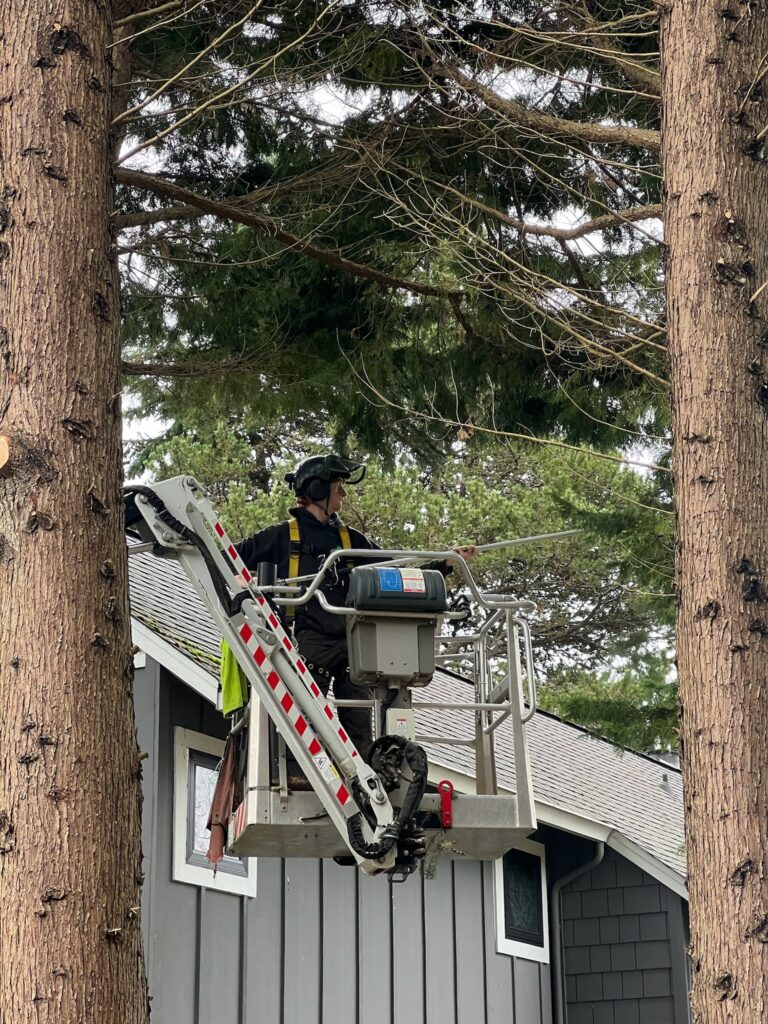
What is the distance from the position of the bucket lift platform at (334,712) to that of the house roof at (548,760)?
3061mm

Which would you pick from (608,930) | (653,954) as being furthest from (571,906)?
(653,954)

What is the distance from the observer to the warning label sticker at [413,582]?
276 inches

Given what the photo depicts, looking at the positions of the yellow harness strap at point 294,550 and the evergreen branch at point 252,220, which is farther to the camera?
the evergreen branch at point 252,220

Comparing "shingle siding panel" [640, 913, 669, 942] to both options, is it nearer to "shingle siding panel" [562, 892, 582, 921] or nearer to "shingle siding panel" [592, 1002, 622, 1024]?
"shingle siding panel" [562, 892, 582, 921]

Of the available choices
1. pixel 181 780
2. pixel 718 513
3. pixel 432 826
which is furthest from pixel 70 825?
pixel 181 780

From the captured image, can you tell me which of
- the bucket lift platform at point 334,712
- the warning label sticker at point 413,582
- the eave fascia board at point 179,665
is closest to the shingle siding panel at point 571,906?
the eave fascia board at point 179,665

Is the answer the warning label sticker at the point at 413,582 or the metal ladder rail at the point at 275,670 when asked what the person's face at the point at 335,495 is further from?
the warning label sticker at the point at 413,582

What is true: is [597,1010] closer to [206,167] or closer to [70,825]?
[206,167]

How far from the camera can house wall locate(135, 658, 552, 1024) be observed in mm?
10188

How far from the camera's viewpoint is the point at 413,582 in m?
7.02

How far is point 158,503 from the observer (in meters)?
7.15

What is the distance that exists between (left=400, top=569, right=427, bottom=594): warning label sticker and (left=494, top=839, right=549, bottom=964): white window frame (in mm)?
→ 6557

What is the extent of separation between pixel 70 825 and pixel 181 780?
507 centimetres

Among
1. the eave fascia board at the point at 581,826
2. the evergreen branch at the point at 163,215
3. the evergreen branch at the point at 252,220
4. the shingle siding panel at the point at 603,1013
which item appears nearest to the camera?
the evergreen branch at the point at 252,220
